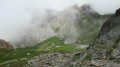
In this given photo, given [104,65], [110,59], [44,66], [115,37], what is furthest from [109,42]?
[44,66]

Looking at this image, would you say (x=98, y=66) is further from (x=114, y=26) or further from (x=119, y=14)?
(x=119, y=14)

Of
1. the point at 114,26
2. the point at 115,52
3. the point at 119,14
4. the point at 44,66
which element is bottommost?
the point at 44,66

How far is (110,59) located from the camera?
127ft

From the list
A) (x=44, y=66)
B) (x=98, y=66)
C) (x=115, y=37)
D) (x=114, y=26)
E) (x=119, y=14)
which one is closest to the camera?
(x=98, y=66)

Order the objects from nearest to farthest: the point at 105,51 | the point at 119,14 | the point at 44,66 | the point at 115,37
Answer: the point at 105,51, the point at 115,37, the point at 119,14, the point at 44,66

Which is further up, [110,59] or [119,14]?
[119,14]

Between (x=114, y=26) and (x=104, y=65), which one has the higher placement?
(x=114, y=26)

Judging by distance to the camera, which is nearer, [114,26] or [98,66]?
[98,66]

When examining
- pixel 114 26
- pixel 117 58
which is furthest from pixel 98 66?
pixel 114 26

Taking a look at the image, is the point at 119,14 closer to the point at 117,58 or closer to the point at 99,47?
the point at 99,47

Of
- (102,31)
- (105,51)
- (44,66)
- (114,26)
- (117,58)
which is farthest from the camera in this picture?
(44,66)

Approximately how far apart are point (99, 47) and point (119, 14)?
51.2 ft

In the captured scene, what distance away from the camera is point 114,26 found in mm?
51094

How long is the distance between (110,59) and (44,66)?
50.4m
